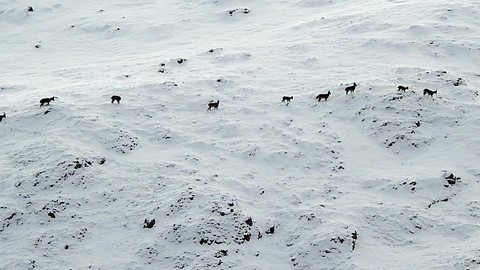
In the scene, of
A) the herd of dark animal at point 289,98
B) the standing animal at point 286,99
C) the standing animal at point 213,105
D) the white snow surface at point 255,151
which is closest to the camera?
the white snow surface at point 255,151

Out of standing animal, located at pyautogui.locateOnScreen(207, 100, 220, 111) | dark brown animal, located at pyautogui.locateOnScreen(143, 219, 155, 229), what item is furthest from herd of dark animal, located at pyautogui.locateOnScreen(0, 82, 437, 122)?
dark brown animal, located at pyautogui.locateOnScreen(143, 219, 155, 229)

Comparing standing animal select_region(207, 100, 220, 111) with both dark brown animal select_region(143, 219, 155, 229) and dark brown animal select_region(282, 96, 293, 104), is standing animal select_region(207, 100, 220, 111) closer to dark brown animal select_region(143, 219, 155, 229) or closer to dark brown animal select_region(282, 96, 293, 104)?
dark brown animal select_region(282, 96, 293, 104)

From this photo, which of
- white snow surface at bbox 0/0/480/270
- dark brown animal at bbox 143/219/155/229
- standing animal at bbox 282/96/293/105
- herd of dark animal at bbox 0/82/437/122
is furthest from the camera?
standing animal at bbox 282/96/293/105

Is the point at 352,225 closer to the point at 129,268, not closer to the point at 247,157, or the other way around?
the point at 247,157

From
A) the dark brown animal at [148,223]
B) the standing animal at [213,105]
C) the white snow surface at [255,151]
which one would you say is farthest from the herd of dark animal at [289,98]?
the dark brown animal at [148,223]

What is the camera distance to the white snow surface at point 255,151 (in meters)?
14.4

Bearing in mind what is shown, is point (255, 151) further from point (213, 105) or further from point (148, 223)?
point (148, 223)

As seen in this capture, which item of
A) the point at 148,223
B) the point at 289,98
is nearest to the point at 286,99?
the point at 289,98

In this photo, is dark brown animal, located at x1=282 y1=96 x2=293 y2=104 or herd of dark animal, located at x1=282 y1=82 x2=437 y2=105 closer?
herd of dark animal, located at x1=282 y1=82 x2=437 y2=105

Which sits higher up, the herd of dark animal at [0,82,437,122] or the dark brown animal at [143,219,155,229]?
the herd of dark animal at [0,82,437,122]

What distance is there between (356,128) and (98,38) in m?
20.2

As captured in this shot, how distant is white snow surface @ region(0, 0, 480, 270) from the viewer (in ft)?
47.2

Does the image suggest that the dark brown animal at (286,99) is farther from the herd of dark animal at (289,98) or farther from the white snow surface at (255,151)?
the white snow surface at (255,151)

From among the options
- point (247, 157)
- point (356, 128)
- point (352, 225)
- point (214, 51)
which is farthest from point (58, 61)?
point (352, 225)
